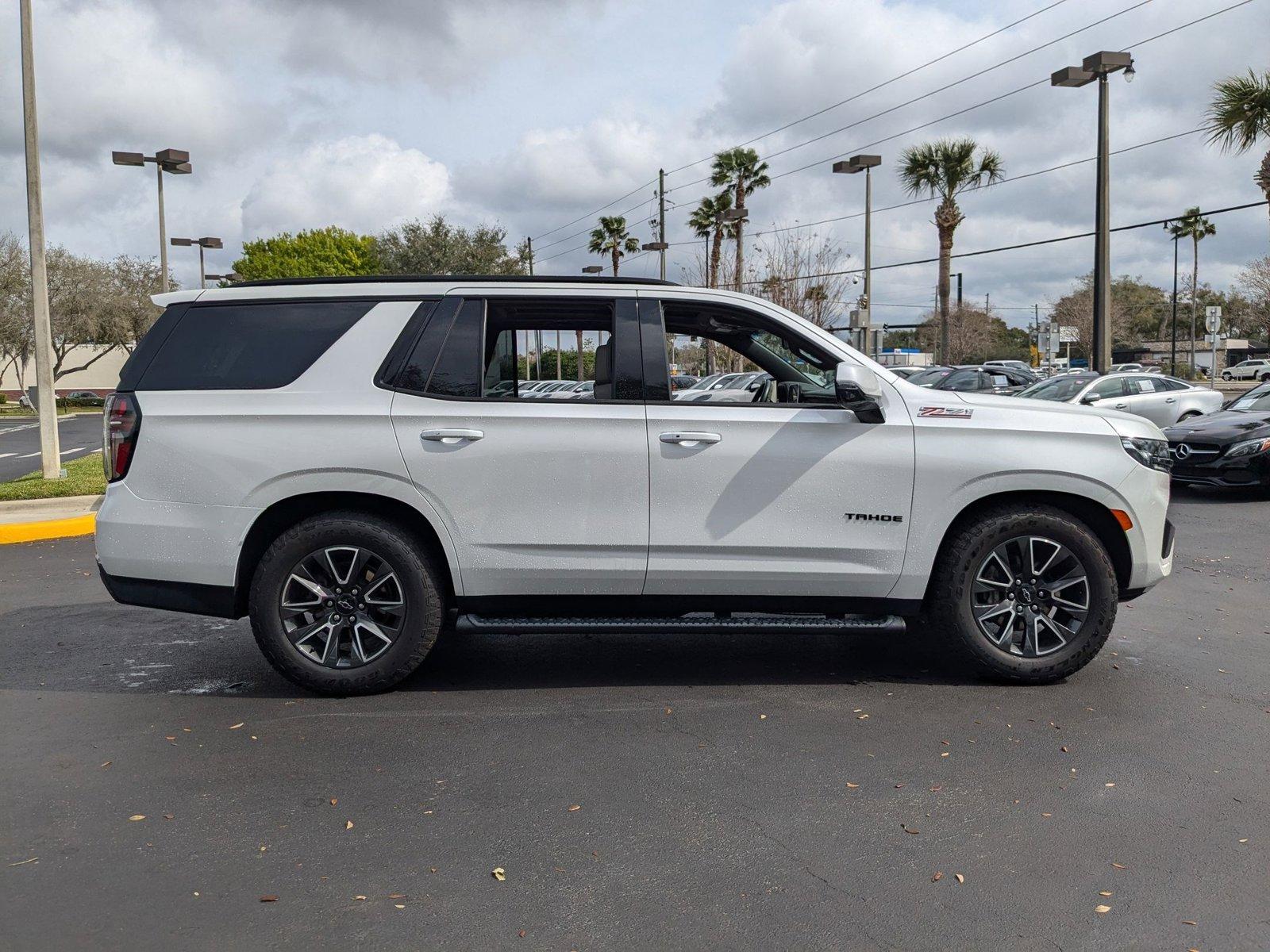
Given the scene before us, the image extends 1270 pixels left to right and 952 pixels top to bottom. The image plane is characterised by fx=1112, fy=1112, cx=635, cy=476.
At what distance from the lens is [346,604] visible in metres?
5.21

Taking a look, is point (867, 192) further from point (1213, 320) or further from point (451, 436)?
point (451, 436)

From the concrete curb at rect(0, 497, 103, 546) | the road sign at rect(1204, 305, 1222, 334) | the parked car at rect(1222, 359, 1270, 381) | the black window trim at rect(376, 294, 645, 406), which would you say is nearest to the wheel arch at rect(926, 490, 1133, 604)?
the black window trim at rect(376, 294, 645, 406)

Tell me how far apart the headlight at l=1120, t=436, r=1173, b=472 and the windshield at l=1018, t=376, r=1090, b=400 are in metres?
15.4

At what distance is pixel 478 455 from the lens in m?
5.15

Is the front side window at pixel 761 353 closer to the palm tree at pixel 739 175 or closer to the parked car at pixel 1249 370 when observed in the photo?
the palm tree at pixel 739 175

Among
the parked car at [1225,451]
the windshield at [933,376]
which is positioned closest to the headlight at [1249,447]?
the parked car at [1225,451]

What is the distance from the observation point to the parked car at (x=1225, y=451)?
12.6 m

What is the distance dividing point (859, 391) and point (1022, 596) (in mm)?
1280

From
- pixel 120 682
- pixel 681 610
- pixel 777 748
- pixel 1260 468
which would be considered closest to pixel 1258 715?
pixel 777 748

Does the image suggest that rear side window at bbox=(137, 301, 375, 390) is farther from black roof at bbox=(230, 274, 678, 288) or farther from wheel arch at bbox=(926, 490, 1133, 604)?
wheel arch at bbox=(926, 490, 1133, 604)

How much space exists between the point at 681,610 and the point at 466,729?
1142 millimetres

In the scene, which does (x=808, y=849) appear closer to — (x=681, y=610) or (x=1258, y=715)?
(x=681, y=610)

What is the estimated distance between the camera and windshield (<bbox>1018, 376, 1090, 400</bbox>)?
20.6 meters

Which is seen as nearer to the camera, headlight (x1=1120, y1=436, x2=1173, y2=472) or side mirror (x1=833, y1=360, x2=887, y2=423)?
side mirror (x1=833, y1=360, x2=887, y2=423)
